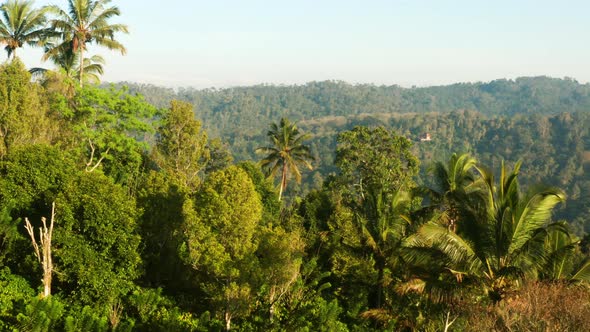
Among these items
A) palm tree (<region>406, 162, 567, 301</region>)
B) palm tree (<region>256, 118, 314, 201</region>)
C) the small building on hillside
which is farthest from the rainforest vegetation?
the small building on hillside

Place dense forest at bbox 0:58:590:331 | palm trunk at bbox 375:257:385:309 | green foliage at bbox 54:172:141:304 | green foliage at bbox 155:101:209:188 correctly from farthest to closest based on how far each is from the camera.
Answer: green foliage at bbox 155:101:209:188, palm trunk at bbox 375:257:385:309, green foliage at bbox 54:172:141:304, dense forest at bbox 0:58:590:331

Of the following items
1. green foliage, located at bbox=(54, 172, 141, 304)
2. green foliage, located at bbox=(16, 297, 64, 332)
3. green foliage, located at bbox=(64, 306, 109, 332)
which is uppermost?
green foliage, located at bbox=(54, 172, 141, 304)

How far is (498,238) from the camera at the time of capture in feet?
35.1

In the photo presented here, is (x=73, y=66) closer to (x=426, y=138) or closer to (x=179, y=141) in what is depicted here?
(x=179, y=141)

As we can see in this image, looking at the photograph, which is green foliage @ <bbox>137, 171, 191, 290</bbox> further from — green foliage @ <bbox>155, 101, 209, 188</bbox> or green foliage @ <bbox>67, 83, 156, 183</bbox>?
green foliage @ <bbox>155, 101, 209, 188</bbox>

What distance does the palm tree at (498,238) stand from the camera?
1047cm

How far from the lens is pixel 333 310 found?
1658 cm

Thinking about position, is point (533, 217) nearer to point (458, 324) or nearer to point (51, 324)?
point (458, 324)

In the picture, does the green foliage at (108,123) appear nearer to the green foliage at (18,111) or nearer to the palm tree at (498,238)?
the green foliage at (18,111)

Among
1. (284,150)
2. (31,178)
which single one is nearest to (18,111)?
(31,178)

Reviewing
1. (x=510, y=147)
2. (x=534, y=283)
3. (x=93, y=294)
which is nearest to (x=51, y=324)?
(x=93, y=294)

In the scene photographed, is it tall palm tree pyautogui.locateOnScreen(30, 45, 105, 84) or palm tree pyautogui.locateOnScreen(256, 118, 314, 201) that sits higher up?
tall palm tree pyautogui.locateOnScreen(30, 45, 105, 84)

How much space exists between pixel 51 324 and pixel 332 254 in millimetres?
→ 11379

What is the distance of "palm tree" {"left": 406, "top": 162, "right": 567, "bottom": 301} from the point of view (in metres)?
10.5
